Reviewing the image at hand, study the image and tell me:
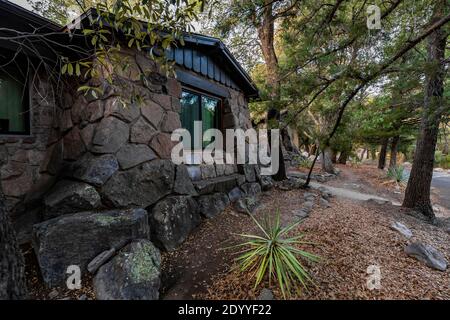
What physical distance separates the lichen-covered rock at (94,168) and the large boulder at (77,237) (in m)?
0.47

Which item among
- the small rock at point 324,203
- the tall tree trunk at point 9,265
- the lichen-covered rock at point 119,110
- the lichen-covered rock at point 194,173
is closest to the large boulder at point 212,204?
the lichen-covered rock at point 194,173

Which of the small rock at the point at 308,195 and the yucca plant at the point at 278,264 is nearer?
the yucca plant at the point at 278,264

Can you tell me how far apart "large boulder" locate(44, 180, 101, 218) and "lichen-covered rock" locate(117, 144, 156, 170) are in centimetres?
53

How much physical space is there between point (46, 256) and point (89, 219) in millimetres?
510

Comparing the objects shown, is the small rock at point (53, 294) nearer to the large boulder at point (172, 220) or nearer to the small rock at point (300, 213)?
the large boulder at point (172, 220)

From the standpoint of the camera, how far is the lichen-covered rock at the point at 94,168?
2817 mm

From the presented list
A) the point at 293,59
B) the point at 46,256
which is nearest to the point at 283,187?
the point at 293,59

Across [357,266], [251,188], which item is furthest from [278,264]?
[251,188]

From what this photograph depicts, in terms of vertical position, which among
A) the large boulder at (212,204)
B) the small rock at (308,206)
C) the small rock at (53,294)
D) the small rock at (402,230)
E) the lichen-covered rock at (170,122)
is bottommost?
the small rock at (53,294)

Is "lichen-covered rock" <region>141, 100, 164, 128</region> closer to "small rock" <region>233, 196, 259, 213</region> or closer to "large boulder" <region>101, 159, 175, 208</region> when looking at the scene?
"large boulder" <region>101, 159, 175, 208</region>

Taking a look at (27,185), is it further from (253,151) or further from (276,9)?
(276,9)

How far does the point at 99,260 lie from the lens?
92.9 inches

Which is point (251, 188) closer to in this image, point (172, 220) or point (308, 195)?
point (308, 195)
